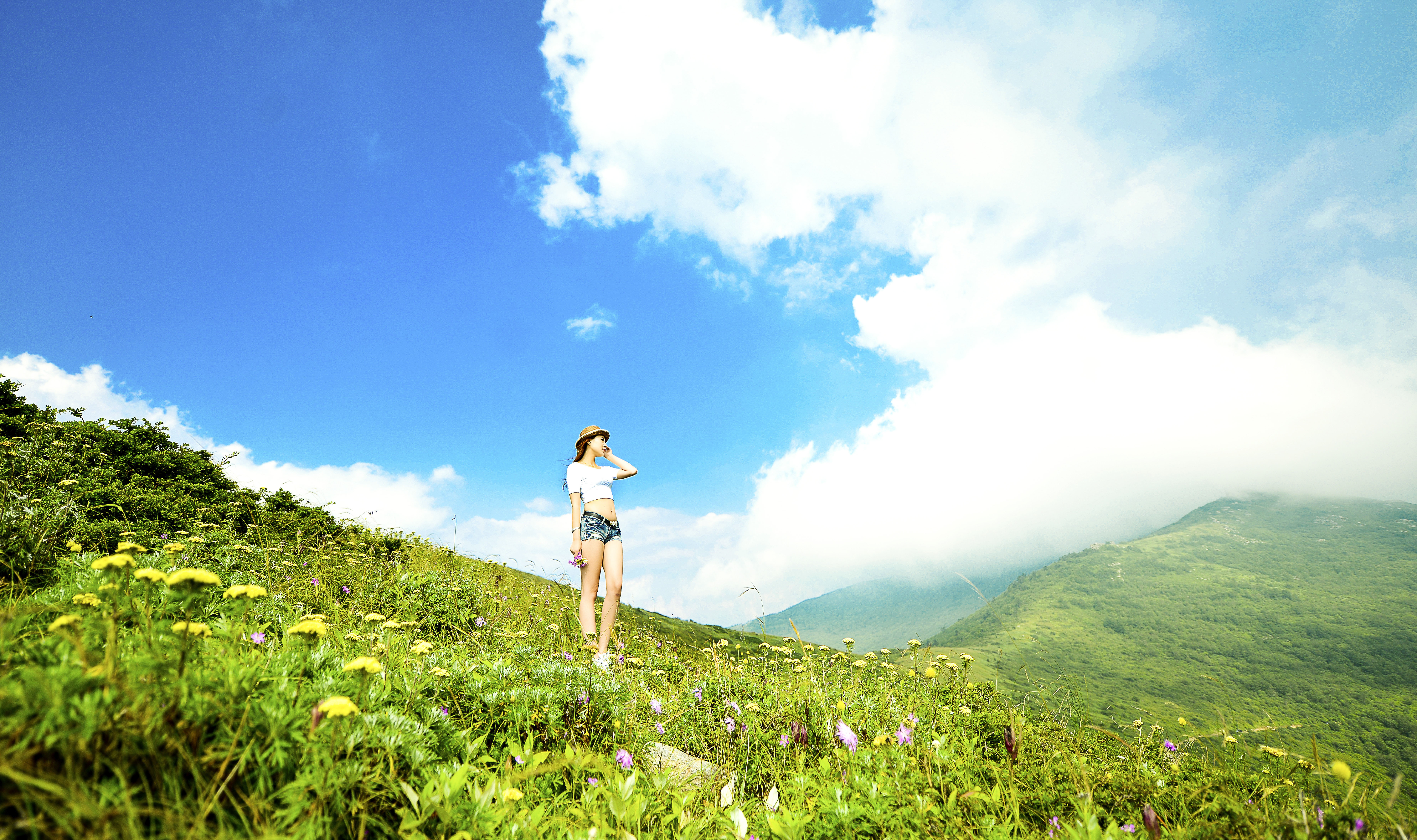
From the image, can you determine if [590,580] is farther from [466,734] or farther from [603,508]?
[466,734]

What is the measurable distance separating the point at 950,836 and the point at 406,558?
10706 mm

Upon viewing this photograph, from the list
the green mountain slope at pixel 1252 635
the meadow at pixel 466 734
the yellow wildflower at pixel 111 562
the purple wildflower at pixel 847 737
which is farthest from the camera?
the green mountain slope at pixel 1252 635

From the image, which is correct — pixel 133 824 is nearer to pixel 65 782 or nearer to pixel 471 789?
pixel 65 782

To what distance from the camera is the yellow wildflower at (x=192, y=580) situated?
1.88 meters

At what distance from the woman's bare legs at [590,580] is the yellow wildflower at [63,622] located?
19.5ft

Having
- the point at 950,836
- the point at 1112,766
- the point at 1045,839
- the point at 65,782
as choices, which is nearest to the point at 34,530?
the point at 65,782

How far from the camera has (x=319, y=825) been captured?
188cm

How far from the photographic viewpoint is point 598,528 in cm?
792

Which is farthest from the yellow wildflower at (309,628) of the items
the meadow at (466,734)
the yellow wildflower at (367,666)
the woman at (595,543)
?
the woman at (595,543)

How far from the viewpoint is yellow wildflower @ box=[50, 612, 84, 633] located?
1761 millimetres

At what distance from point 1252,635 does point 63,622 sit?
218m

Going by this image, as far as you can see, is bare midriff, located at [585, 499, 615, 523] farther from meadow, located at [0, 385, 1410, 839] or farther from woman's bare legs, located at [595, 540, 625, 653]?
meadow, located at [0, 385, 1410, 839]

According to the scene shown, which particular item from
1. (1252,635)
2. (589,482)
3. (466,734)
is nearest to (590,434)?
(589,482)

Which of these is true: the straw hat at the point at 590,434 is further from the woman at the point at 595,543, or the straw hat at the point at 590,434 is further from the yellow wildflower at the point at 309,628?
the yellow wildflower at the point at 309,628
